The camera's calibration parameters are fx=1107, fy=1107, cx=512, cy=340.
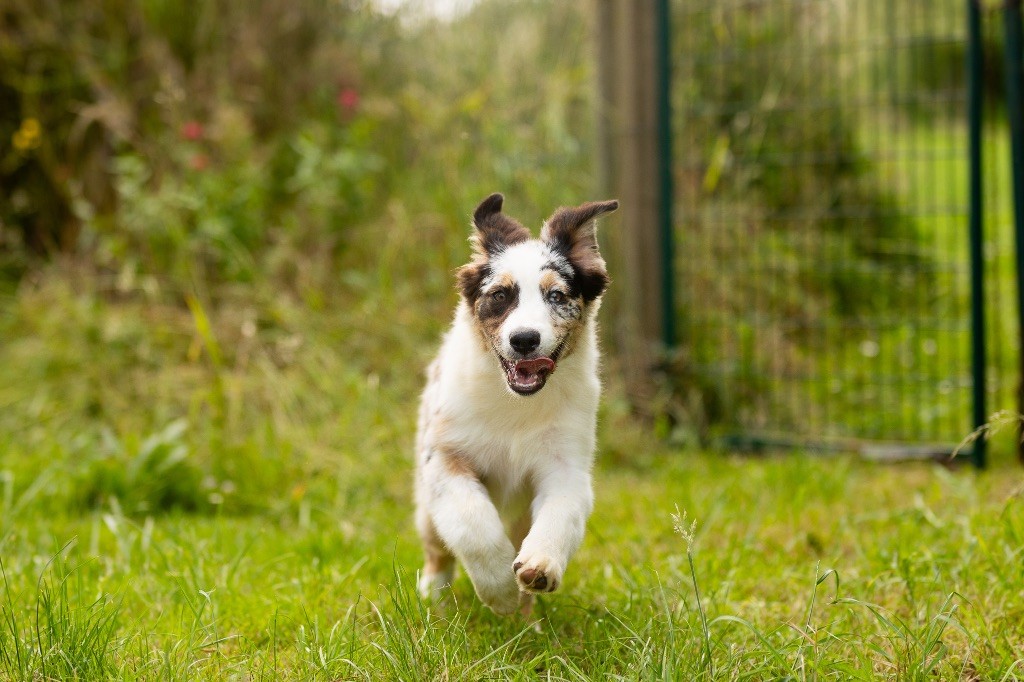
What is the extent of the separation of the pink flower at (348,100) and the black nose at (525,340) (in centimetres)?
444

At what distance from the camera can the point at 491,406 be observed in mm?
3396

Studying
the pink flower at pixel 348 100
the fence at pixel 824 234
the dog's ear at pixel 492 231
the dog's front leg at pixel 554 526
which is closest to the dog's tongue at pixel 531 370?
the dog's front leg at pixel 554 526

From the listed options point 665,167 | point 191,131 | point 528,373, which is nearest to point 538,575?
point 528,373

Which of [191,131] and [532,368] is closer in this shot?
[532,368]

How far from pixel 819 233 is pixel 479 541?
4.90 metres

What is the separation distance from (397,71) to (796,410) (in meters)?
3.63

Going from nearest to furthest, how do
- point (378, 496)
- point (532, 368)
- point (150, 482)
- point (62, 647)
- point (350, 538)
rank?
point (62, 647) < point (532, 368) < point (350, 538) < point (150, 482) < point (378, 496)

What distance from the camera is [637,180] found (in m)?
6.31

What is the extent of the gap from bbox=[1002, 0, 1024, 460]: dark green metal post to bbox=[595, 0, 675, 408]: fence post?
177cm

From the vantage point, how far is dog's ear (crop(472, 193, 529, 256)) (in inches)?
136

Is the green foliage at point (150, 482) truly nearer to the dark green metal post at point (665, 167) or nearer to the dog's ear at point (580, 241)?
the dog's ear at point (580, 241)

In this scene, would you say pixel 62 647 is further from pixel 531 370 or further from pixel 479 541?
pixel 531 370

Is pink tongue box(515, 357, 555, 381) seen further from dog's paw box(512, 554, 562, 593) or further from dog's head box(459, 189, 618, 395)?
dog's paw box(512, 554, 562, 593)

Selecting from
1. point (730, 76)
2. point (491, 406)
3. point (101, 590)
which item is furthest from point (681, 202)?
point (101, 590)
